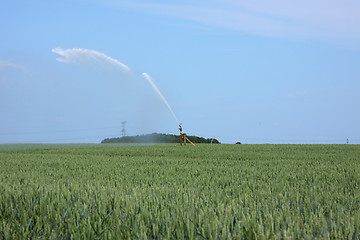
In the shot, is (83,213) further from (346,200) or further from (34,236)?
(346,200)

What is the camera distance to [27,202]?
3.76 meters

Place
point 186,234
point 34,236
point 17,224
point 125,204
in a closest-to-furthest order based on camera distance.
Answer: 1. point 186,234
2. point 34,236
3. point 17,224
4. point 125,204

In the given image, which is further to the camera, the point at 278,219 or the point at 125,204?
the point at 125,204

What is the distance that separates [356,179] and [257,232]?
4.25 meters

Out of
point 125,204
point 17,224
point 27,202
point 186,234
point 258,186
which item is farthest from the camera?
point 258,186

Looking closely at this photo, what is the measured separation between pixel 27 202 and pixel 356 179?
16.8 ft

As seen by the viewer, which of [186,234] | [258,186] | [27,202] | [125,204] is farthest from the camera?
[258,186]

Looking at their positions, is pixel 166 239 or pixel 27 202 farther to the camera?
pixel 27 202

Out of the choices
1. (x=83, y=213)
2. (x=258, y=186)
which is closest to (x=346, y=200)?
(x=258, y=186)

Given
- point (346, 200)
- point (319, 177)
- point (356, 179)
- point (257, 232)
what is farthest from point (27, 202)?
point (356, 179)

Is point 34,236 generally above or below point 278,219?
below

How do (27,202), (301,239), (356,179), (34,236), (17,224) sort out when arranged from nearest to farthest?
(301,239) < (34,236) < (17,224) < (27,202) < (356,179)

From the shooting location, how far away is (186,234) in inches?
94.7

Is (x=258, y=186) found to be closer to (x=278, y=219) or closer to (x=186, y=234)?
(x=278, y=219)
